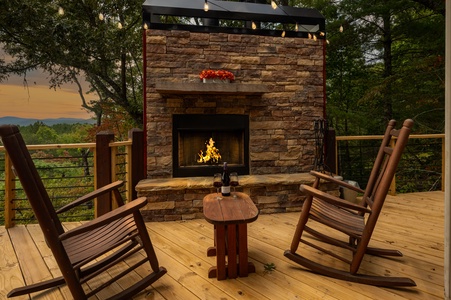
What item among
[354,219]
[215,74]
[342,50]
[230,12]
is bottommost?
[354,219]

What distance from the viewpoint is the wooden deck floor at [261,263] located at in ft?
5.29

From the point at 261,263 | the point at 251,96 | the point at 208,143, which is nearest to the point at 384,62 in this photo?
the point at 251,96

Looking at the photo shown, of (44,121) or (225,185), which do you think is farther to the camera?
A: (44,121)

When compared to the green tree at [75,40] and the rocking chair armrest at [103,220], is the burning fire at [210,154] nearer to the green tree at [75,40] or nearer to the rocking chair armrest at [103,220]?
the rocking chair armrest at [103,220]

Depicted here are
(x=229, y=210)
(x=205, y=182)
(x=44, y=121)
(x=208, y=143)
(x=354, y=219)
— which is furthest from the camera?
(x=44, y=121)

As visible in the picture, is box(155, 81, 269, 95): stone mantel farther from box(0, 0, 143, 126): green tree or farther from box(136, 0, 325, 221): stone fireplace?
box(0, 0, 143, 126): green tree

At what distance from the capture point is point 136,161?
10.8 ft

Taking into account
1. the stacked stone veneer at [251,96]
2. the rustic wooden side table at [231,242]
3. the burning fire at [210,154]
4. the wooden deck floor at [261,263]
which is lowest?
the wooden deck floor at [261,263]

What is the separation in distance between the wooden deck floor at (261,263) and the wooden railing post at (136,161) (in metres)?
0.66

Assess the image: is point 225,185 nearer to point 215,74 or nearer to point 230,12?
point 215,74

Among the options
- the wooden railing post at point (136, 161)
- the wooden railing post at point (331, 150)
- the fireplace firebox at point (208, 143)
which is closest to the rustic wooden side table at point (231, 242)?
the fireplace firebox at point (208, 143)

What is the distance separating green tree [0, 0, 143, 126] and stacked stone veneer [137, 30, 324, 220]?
2451mm

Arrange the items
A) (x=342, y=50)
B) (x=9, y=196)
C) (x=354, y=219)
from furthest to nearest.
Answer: (x=342, y=50) → (x=9, y=196) → (x=354, y=219)

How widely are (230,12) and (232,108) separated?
1.25 m
